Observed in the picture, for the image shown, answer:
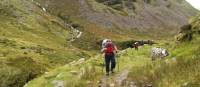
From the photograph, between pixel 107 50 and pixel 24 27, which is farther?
pixel 24 27

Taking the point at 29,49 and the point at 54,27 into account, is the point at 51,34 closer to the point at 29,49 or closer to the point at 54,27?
the point at 54,27

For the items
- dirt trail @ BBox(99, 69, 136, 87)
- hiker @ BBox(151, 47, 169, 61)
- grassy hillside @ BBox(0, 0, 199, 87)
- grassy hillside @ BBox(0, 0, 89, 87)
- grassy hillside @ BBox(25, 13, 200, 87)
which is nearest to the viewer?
grassy hillside @ BBox(25, 13, 200, 87)

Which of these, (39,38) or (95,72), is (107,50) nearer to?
(95,72)

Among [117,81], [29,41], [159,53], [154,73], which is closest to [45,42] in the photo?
[29,41]

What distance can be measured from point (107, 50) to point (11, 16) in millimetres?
135388

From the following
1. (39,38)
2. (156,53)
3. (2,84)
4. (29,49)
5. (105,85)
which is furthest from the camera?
(39,38)

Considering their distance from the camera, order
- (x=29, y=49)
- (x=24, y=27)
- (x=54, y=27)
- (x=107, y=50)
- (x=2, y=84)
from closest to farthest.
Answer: (x=107, y=50), (x=2, y=84), (x=29, y=49), (x=24, y=27), (x=54, y=27)

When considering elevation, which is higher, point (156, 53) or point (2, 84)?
point (156, 53)

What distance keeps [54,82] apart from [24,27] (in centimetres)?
12447

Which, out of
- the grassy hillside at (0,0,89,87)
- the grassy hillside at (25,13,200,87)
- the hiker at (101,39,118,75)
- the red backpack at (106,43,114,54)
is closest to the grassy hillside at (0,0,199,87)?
the grassy hillside at (0,0,89,87)

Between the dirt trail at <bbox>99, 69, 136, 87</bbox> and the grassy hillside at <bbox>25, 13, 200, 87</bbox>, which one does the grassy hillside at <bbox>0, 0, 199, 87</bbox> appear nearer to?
the grassy hillside at <bbox>25, 13, 200, 87</bbox>

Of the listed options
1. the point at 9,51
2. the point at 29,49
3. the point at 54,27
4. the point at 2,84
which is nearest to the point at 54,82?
the point at 2,84

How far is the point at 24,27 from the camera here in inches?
6083

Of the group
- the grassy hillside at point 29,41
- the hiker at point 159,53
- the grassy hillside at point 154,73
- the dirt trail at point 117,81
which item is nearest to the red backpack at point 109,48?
the grassy hillside at point 154,73
